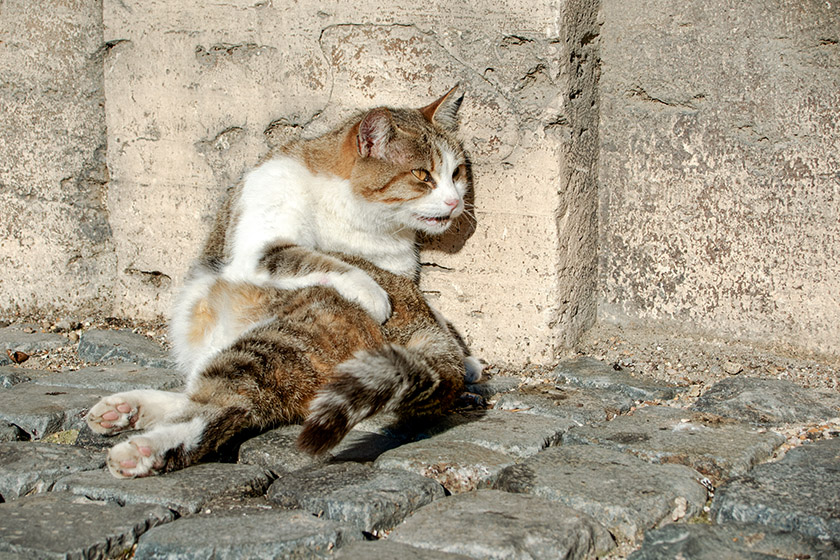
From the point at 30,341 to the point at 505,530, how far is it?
3.21 meters

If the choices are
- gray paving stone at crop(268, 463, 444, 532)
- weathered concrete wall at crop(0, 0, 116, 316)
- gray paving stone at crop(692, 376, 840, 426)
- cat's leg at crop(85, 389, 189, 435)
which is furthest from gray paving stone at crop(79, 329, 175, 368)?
gray paving stone at crop(692, 376, 840, 426)

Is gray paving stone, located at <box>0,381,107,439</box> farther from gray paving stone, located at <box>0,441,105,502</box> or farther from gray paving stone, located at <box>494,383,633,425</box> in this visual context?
gray paving stone, located at <box>494,383,633,425</box>

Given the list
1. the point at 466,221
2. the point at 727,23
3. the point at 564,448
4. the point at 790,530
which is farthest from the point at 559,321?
the point at 790,530

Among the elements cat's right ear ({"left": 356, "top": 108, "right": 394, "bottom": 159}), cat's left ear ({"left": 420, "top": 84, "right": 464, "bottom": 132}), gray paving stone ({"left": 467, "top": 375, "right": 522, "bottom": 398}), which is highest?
cat's left ear ({"left": 420, "top": 84, "right": 464, "bottom": 132})

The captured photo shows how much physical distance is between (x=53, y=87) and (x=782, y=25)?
3.85 meters

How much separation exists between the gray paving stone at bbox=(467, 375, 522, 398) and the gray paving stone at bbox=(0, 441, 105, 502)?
163cm

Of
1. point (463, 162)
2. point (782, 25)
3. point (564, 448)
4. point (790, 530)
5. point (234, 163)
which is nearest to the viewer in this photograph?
point (790, 530)

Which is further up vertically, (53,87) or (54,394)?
(53,87)

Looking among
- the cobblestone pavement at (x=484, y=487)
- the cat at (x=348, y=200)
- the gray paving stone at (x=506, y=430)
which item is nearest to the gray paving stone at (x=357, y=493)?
the cobblestone pavement at (x=484, y=487)

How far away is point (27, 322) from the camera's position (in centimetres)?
480

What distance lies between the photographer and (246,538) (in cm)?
215

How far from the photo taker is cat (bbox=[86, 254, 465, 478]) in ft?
8.43

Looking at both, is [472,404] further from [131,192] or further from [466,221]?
[131,192]

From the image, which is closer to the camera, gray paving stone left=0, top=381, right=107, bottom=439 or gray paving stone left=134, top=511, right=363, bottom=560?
gray paving stone left=134, top=511, right=363, bottom=560
